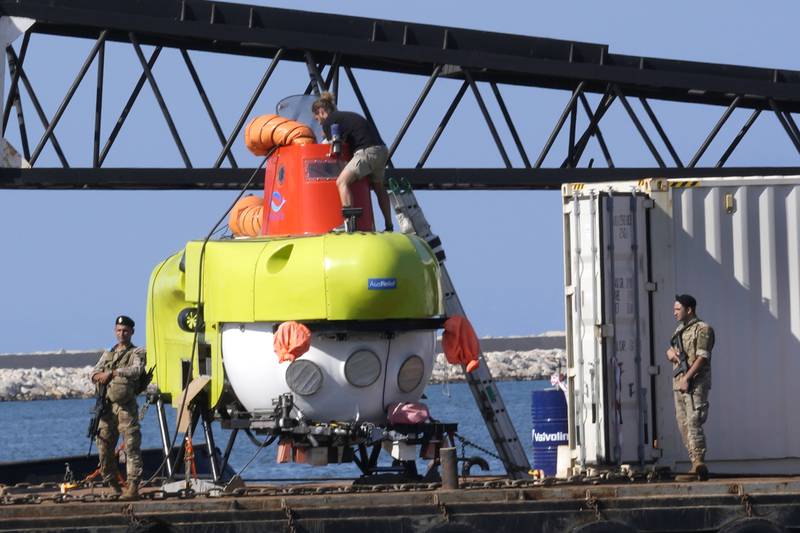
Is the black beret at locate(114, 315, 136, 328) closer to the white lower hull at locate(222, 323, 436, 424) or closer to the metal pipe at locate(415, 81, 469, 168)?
the white lower hull at locate(222, 323, 436, 424)

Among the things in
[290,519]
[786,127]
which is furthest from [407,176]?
[290,519]

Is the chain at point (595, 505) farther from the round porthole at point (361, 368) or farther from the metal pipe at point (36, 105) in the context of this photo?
the metal pipe at point (36, 105)

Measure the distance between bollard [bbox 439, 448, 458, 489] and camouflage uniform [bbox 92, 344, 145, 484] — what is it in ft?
9.76

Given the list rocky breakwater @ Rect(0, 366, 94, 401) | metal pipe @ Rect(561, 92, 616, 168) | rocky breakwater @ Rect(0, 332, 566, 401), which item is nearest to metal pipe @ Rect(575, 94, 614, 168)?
metal pipe @ Rect(561, 92, 616, 168)

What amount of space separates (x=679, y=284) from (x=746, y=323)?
0.75 metres

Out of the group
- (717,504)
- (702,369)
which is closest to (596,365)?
(702,369)

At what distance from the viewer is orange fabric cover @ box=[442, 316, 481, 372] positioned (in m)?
16.7

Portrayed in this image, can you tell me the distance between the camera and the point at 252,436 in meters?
17.0

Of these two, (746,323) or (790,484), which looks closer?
(790,484)

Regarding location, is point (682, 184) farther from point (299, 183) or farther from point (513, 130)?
point (513, 130)

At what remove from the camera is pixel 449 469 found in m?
14.9

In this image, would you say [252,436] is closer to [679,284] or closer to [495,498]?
[495,498]

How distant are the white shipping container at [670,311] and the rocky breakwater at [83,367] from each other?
9382 centimetres

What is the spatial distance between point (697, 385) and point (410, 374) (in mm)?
2596
